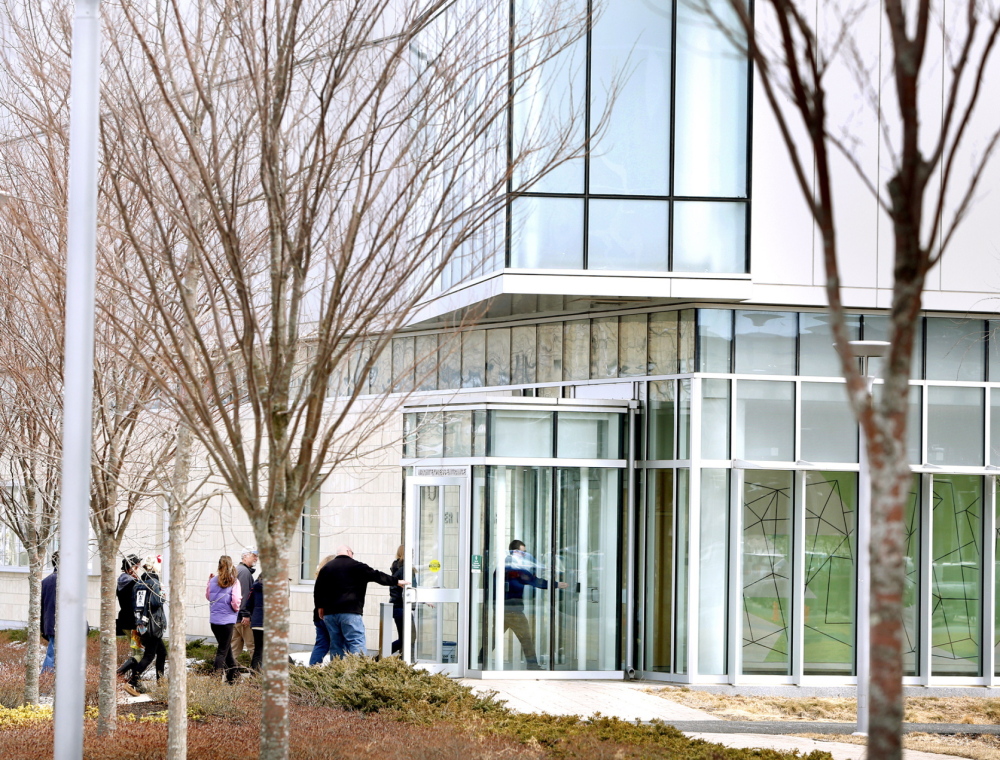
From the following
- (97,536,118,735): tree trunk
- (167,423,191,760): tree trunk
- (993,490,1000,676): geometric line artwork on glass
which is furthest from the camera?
(993,490,1000,676): geometric line artwork on glass

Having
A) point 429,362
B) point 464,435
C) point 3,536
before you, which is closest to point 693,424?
point 464,435

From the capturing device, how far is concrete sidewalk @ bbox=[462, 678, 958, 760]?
11680 mm

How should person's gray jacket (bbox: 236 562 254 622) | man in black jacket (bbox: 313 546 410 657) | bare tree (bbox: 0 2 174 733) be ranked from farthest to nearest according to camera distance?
1. person's gray jacket (bbox: 236 562 254 622)
2. man in black jacket (bbox: 313 546 410 657)
3. bare tree (bbox: 0 2 174 733)

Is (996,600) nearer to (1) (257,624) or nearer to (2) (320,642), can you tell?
(2) (320,642)

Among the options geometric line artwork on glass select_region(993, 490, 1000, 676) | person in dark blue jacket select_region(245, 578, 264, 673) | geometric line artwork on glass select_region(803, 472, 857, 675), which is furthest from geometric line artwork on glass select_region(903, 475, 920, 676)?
person in dark blue jacket select_region(245, 578, 264, 673)

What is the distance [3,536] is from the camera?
1264 inches

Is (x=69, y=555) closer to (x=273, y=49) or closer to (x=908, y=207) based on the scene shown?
(x=273, y=49)

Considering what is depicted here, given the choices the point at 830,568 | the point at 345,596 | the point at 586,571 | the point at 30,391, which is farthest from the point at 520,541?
the point at 30,391

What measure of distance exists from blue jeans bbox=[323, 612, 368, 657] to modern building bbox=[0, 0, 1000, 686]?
1543 millimetres

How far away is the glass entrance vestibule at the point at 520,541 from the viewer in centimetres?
1703

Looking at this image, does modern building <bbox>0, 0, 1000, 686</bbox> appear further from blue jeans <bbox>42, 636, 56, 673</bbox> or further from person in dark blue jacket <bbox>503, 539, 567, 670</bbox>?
blue jeans <bbox>42, 636, 56, 673</bbox>

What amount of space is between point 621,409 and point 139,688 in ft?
24.4

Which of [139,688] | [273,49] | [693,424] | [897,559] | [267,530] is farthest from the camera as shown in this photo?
[693,424]

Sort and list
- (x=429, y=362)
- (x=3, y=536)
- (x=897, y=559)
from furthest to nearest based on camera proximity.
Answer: (x=3, y=536) < (x=429, y=362) < (x=897, y=559)
